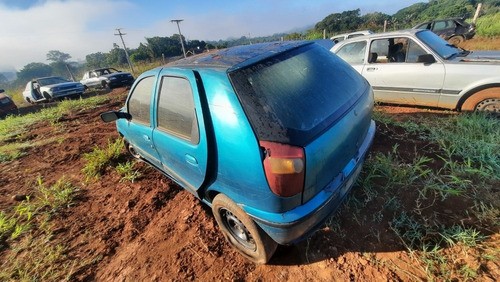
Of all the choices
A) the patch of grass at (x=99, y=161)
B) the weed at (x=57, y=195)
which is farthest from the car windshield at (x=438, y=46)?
the weed at (x=57, y=195)

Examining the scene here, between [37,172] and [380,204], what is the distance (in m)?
5.57

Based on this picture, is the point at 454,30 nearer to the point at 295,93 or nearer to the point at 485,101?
the point at 485,101

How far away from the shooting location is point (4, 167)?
4.93 metres

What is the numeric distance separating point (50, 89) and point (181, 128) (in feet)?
47.0

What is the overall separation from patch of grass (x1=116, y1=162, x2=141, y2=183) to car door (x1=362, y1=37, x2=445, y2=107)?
4579 mm

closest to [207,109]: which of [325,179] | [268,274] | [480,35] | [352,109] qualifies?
[325,179]

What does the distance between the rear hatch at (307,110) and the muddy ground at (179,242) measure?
71 centimetres

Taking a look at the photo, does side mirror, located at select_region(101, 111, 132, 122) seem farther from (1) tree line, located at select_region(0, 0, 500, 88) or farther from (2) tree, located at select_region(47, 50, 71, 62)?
(2) tree, located at select_region(47, 50, 71, 62)

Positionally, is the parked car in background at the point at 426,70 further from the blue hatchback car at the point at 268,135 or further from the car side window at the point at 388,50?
the blue hatchback car at the point at 268,135

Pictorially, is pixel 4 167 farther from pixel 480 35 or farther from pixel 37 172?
pixel 480 35

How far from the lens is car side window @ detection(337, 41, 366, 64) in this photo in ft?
16.3

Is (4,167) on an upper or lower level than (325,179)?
lower

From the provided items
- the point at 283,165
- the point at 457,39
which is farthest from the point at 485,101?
the point at 457,39

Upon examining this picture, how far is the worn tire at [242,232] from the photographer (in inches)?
72.1
